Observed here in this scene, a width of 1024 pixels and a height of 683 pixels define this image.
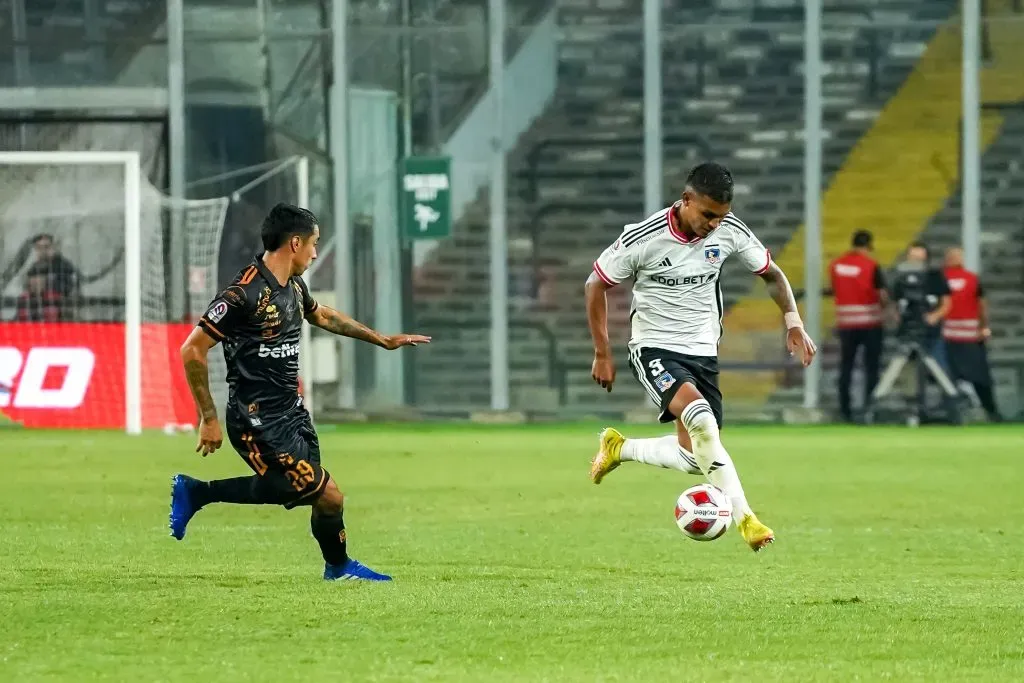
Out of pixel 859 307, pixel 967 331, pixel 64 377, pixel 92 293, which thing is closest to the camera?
pixel 64 377

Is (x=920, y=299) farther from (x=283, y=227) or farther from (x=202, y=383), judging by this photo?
(x=202, y=383)

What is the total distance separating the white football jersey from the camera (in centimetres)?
858

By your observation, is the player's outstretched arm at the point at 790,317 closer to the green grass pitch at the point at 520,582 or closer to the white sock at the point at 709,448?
the white sock at the point at 709,448

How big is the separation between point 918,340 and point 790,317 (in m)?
12.1

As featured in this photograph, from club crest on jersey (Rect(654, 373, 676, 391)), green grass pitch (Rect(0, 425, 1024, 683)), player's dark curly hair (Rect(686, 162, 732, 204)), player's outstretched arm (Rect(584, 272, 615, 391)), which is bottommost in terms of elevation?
green grass pitch (Rect(0, 425, 1024, 683))

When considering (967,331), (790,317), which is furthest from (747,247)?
(967,331)

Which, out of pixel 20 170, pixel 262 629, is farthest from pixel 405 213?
pixel 262 629

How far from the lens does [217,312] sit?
24.3 ft

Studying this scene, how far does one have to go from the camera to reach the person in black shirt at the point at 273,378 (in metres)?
7.45

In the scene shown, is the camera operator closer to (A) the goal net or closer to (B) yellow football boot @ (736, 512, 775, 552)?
(A) the goal net

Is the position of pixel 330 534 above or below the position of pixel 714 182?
below

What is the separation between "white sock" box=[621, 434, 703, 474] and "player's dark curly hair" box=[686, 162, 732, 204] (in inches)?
50.1

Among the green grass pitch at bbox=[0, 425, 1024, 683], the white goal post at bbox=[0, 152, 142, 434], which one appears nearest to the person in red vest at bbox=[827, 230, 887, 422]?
the green grass pitch at bbox=[0, 425, 1024, 683]

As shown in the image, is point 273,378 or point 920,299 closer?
point 273,378
